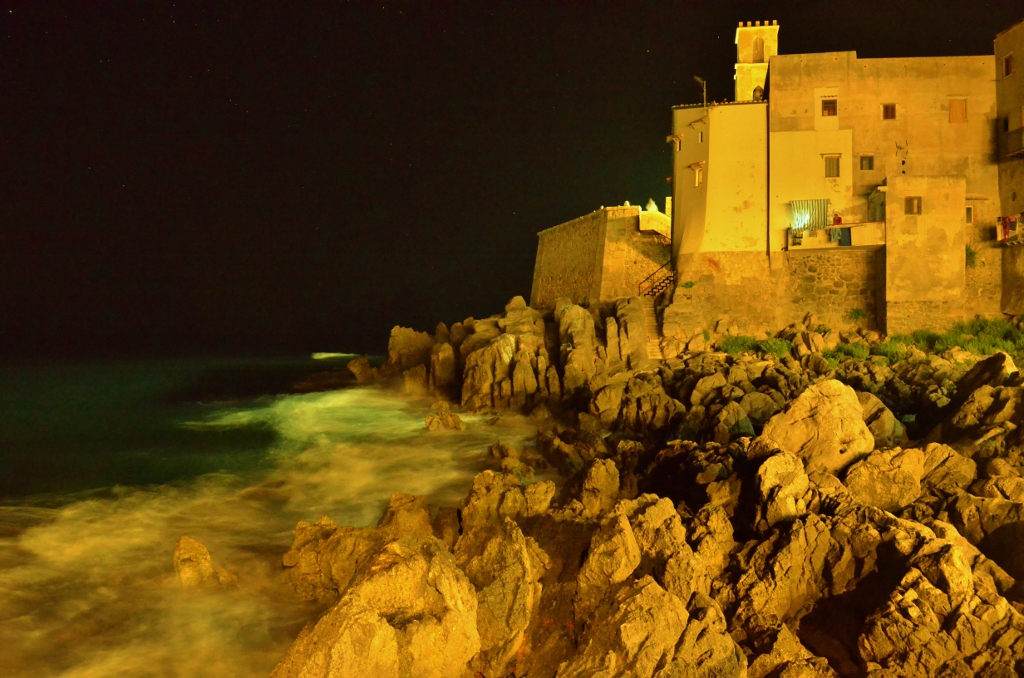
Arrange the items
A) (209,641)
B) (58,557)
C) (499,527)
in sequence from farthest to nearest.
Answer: (58,557), (499,527), (209,641)

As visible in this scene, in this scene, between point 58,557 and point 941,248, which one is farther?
point 941,248

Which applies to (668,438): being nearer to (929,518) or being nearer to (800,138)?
(929,518)

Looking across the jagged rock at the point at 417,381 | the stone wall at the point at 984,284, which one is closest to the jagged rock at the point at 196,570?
the jagged rock at the point at 417,381

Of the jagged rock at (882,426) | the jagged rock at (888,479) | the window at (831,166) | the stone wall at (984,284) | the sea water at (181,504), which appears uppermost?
the window at (831,166)

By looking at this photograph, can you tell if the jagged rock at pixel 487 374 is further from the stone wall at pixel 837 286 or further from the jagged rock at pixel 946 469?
the jagged rock at pixel 946 469

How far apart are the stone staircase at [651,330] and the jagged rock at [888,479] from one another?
14.0m

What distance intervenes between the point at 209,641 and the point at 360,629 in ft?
12.0

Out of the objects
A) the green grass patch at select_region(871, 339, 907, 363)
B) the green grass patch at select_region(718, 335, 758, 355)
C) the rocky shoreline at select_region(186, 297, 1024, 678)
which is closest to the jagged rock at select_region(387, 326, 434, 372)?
the green grass patch at select_region(718, 335, 758, 355)

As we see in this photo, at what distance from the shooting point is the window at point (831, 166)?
27264 millimetres

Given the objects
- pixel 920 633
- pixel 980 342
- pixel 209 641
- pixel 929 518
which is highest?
pixel 980 342

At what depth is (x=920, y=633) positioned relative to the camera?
7.66m

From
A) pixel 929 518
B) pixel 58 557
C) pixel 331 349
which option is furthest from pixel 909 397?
pixel 331 349

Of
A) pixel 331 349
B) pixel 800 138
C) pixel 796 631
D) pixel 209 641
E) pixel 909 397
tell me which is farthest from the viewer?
pixel 331 349

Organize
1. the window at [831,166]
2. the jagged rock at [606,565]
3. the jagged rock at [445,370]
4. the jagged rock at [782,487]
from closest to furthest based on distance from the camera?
1. the jagged rock at [606,565]
2. the jagged rock at [782,487]
3. the window at [831,166]
4. the jagged rock at [445,370]
